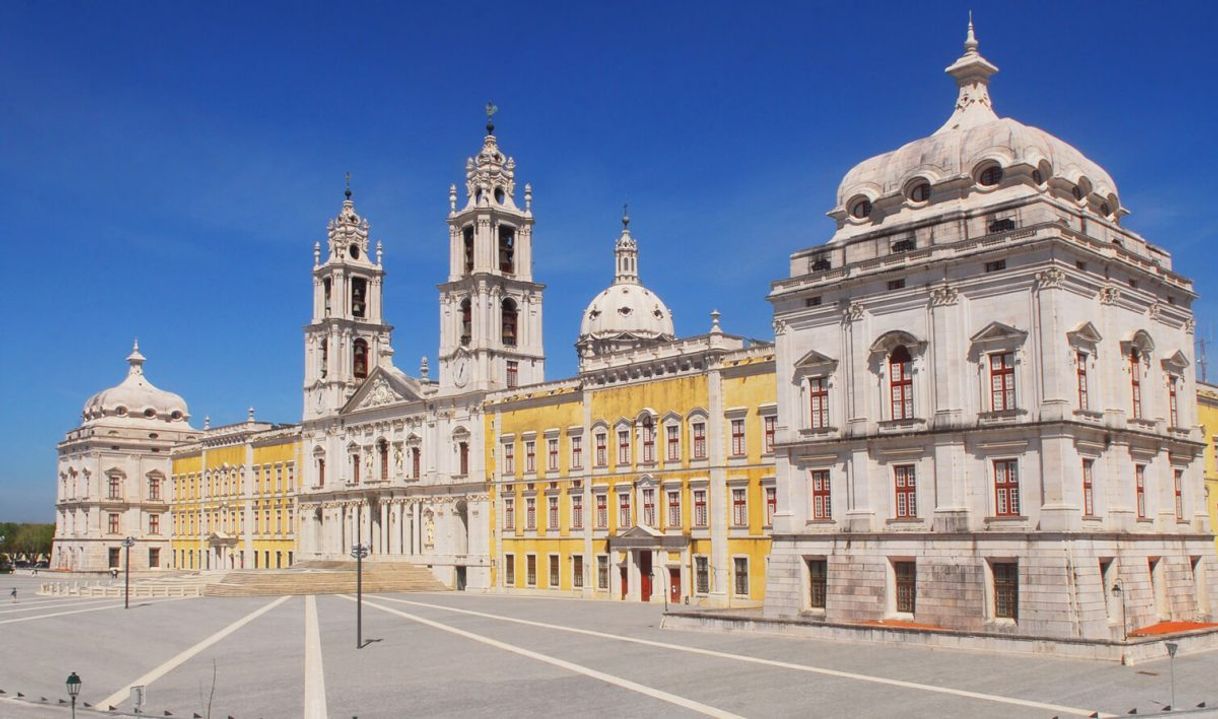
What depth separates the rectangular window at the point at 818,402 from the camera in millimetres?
41719

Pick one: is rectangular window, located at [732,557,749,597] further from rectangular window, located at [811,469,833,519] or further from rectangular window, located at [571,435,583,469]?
rectangular window, located at [811,469,833,519]

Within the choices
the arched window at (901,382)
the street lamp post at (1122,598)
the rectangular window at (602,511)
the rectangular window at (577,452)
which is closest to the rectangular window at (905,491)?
the arched window at (901,382)

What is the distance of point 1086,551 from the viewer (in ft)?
115

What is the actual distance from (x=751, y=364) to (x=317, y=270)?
45670 millimetres

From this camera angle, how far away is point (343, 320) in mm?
88938

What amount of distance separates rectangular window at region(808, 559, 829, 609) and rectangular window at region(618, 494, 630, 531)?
67.8ft

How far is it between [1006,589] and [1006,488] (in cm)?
286

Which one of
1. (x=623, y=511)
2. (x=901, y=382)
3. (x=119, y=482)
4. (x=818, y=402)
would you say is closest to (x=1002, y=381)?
(x=901, y=382)

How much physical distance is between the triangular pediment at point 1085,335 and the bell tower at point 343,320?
58080mm

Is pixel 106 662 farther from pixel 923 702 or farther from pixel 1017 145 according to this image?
pixel 1017 145

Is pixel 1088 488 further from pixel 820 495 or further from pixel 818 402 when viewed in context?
pixel 818 402

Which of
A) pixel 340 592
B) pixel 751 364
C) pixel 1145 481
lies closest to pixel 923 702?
pixel 1145 481

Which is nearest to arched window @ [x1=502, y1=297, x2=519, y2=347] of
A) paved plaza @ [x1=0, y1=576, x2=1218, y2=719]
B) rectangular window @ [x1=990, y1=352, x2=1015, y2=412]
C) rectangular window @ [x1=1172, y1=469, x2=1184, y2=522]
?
paved plaza @ [x1=0, y1=576, x2=1218, y2=719]

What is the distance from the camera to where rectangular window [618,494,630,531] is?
202ft
